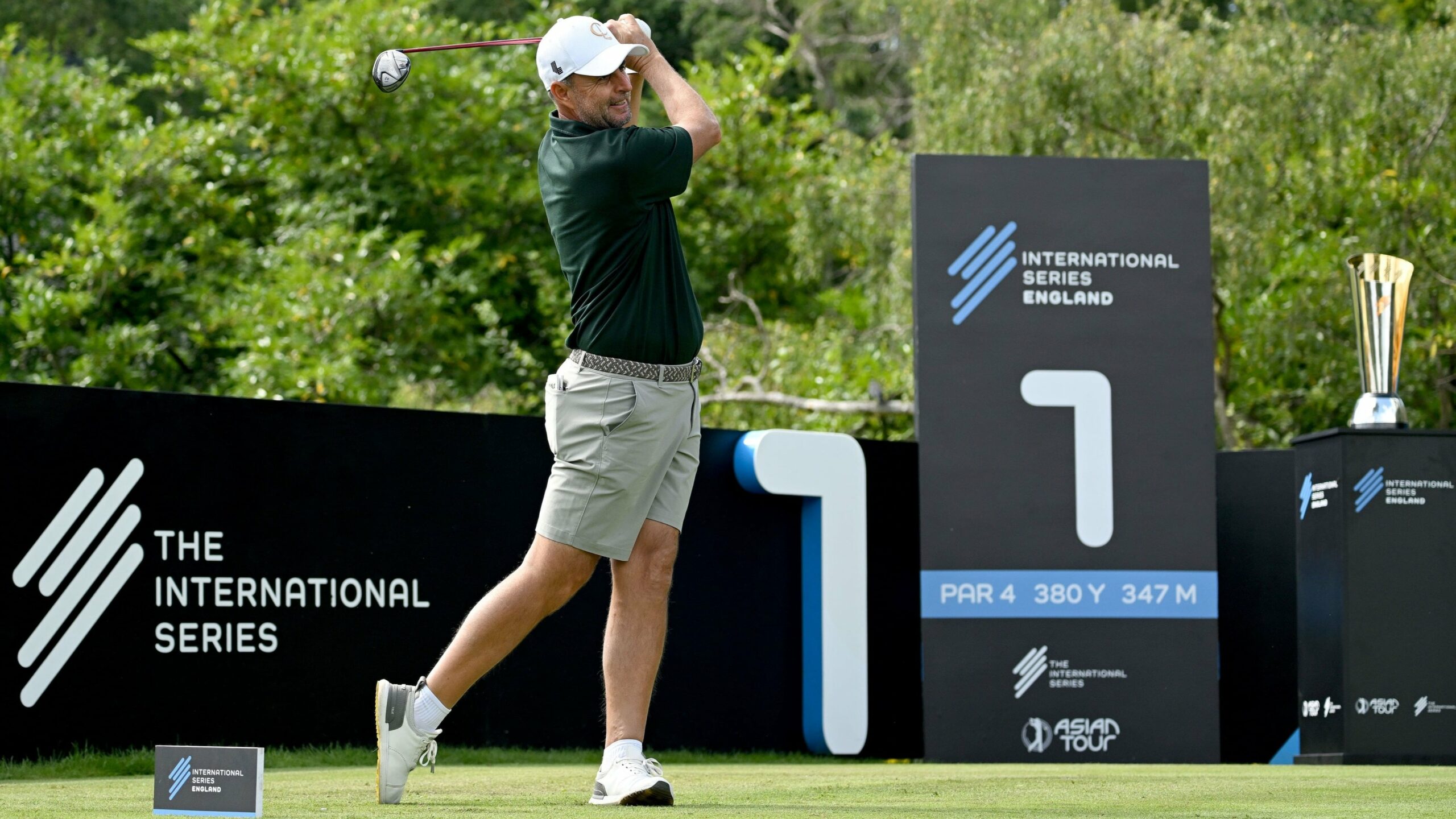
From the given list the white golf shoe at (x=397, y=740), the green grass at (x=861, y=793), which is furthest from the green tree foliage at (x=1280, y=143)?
the white golf shoe at (x=397, y=740)

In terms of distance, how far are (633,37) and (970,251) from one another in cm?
328

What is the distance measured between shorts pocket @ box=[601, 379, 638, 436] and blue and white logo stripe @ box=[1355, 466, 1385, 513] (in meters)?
3.76

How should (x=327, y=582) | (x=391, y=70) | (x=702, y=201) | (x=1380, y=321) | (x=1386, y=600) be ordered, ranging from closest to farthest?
1. (x=391, y=70)
2. (x=327, y=582)
3. (x=1386, y=600)
4. (x=1380, y=321)
5. (x=702, y=201)

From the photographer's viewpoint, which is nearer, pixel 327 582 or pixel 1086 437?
pixel 327 582

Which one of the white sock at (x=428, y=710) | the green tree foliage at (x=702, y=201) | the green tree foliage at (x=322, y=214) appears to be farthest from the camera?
the green tree foliage at (x=322, y=214)

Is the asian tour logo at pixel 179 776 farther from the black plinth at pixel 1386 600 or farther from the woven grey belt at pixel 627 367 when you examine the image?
the black plinth at pixel 1386 600

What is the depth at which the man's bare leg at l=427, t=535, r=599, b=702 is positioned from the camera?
10.8ft

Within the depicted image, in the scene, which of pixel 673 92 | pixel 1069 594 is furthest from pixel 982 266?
pixel 673 92

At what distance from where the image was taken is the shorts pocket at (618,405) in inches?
131

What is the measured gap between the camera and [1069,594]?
6.58 metres

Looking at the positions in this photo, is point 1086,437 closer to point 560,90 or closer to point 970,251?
point 970,251

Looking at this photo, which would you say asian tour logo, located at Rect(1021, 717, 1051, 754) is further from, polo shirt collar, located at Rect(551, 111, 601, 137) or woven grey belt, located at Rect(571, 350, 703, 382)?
polo shirt collar, located at Rect(551, 111, 601, 137)

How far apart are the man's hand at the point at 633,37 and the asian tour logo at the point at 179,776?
5.48ft

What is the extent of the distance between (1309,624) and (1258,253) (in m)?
7.93
